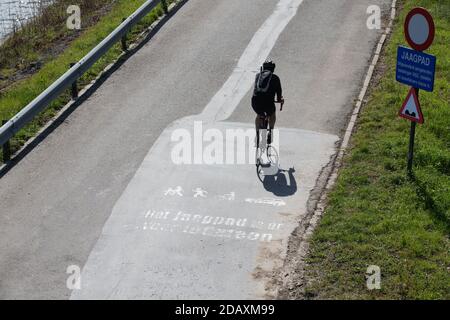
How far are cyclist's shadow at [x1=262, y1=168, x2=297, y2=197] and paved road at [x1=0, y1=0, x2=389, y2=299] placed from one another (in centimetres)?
3

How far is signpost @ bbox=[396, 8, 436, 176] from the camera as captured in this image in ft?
43.7

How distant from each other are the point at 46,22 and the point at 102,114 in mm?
8796

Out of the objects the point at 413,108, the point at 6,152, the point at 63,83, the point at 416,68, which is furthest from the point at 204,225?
the point at 63,83

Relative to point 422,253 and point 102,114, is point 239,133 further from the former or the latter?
point 422,253

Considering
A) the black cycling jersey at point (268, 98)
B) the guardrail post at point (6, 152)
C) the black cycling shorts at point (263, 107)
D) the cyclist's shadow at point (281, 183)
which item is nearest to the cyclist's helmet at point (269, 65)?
the black cycling jersey at point (268, 98)

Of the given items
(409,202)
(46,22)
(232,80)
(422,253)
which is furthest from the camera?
(46,22)

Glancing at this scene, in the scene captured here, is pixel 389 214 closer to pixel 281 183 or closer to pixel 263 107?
pixel 281 183

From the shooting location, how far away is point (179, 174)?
14922mm

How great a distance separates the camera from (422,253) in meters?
12.1

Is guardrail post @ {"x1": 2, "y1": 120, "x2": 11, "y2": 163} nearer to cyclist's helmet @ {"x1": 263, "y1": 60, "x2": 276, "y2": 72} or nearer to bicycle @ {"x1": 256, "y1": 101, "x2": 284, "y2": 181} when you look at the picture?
bicycle @ {"x1": 256, "y1": 101, "x2": 284, "y2": 181}

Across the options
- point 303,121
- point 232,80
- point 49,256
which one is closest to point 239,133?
point 303,121

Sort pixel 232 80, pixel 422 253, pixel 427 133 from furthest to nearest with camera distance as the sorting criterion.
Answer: pixel 232 80 < pixel 427 133 < pixel 422 253

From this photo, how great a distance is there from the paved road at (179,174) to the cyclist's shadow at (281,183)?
3 cm

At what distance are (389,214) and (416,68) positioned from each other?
238cm
